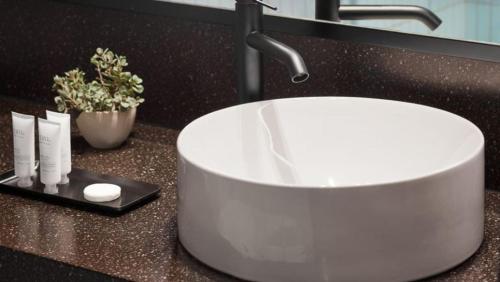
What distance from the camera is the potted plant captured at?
1.76 meters

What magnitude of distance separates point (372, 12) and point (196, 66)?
35 centimetres

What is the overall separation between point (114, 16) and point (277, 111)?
451 mm

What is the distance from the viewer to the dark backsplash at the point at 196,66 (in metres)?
1.61

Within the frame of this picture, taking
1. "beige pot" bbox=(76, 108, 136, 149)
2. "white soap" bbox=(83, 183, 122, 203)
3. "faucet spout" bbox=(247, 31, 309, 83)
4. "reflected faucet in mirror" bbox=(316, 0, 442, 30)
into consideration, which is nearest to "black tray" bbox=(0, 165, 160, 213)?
"white soap" bbox=(83, 183, 122, 203)

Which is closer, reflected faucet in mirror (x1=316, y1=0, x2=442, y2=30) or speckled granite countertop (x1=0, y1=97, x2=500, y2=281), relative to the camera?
speckled granite countertop (x1=0, y1=97, x2=500, y2=281)

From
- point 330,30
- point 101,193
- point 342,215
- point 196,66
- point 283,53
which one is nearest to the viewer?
point 342,215

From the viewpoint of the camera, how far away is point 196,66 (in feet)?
6.07

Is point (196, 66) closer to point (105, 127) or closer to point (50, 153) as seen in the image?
point (105, 127)

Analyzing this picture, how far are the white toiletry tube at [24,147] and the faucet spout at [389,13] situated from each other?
0.50 m

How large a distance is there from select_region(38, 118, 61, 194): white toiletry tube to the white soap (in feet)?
0.18

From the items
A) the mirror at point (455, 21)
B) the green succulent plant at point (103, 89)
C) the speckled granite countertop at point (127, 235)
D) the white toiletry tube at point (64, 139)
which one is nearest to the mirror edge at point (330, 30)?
the mirror at point (455, 21)

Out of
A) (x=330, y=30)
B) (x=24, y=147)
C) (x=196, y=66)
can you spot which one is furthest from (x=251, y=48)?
(x=24, y=147)

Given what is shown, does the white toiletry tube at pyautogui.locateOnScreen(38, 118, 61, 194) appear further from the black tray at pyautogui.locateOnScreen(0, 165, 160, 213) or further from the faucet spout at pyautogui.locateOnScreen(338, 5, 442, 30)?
the faucet spout at pyautogui.locateOnScreen(338, 5, 442, 30)

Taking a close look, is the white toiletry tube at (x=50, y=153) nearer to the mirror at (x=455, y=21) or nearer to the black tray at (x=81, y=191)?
the black tray at (x=81, y=191)
